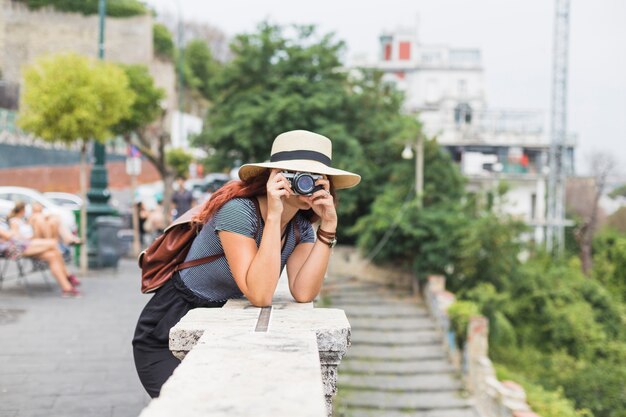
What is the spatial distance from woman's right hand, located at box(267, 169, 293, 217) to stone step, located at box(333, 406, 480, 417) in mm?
9728

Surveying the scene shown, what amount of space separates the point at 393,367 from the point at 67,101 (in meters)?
7.86

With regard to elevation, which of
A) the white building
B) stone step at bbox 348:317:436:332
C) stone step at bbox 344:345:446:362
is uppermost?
the white building

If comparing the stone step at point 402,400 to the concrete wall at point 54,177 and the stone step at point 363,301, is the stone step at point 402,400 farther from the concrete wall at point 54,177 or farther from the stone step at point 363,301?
the concrete wall at point 54,177

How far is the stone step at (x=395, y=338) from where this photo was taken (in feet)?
50.3

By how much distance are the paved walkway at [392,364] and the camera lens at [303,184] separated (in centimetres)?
970

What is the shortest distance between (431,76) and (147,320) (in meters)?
63.6

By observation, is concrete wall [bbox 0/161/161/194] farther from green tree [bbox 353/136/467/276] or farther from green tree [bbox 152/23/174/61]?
green tree [bbox 353/136/467/276]

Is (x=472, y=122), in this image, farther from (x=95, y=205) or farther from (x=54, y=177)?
(x=95, y=205)

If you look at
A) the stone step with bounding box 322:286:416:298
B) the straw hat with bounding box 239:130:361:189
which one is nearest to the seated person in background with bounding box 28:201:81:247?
the straw hat with bounding box 239:130:361:189

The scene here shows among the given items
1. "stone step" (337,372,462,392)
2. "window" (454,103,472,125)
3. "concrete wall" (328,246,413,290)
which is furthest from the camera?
"window" (454,103,472,125)

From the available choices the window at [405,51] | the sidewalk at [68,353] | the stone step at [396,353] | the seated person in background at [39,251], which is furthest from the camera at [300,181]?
the window at [405,51]

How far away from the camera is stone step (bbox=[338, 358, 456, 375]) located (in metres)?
14.1

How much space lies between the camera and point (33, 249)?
31.2ft

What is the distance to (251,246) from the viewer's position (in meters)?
2.68
